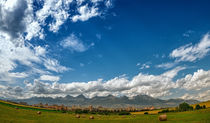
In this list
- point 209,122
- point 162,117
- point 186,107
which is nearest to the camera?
point 209,122

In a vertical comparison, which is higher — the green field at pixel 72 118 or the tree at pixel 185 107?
the green field at pixel 72 118

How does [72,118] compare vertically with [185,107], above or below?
above

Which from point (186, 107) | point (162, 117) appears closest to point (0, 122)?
point (162, 117)

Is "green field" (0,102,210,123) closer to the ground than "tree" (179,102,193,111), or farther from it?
farther from it

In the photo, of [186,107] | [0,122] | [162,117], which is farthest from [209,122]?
[186,107]

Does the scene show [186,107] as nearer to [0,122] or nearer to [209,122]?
[209,122]

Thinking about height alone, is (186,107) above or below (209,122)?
below

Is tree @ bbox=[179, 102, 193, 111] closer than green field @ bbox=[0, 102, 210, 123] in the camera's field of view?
No

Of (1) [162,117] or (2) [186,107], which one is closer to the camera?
(1) [162,117]

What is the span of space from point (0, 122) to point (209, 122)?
1434 inches

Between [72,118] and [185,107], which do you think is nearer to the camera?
[72,118]

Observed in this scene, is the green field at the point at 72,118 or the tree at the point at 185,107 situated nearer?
the green field at the point at 72,118

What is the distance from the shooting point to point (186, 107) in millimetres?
104438

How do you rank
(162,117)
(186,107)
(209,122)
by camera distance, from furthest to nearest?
(186,107) < (162,117) < (209,122)
